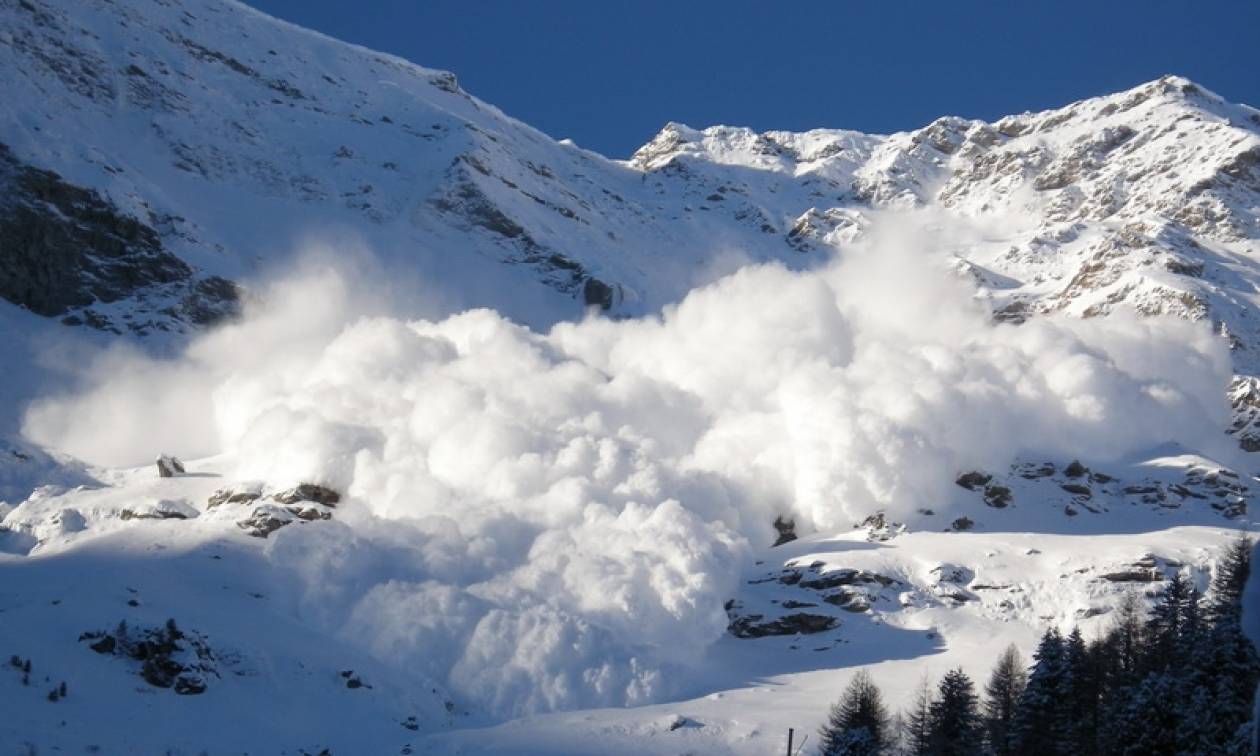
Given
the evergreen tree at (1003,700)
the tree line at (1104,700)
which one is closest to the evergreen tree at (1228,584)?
the tree line at (1104,700)

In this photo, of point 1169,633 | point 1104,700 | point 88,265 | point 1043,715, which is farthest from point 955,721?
point 88,265

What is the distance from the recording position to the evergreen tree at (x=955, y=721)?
2486 inches

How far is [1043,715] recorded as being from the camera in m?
60.0

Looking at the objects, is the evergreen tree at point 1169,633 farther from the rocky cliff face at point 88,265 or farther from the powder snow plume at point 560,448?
the rocky cliff face at point 88,265

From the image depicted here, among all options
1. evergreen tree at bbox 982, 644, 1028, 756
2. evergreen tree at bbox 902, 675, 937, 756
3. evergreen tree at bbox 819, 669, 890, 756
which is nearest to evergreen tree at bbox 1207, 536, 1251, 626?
evergreen tree at bbox 982, 644, 1028, 756

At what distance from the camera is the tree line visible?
1806 inches

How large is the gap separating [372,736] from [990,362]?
399ft

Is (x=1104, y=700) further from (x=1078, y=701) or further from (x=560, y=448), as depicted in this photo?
(x=560, y=448)

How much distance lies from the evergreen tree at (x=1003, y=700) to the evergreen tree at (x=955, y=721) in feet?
2.94

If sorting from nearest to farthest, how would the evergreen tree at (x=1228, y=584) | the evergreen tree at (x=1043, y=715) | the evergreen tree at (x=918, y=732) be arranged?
the evergreen tree at (x=1043, y=715) < the evergreen tree at (x=918, y=732) < the evergreen tree at (x=1228, y=584)

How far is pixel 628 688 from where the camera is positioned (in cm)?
8700

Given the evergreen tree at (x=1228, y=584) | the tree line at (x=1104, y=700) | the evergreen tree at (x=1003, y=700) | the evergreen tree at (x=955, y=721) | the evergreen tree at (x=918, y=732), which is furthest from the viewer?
the evergreen tree at (x=1228, y=584)

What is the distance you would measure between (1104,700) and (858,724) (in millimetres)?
12750

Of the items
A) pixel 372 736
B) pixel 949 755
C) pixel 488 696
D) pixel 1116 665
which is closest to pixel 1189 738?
pixel 949 755
